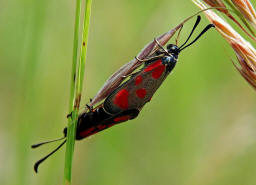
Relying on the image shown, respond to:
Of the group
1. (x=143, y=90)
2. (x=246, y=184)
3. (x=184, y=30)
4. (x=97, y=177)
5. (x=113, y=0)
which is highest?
(x=113, y=0)

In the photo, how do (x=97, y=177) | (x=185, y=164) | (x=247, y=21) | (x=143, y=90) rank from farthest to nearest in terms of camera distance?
1. (x=185, y=164)
2. (x=97, y=177)
3. (x=143, y=90)
4. (x=247, y=21)

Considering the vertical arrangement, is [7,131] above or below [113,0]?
below

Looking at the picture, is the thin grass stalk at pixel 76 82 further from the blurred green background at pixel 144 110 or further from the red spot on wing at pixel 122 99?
the blurred green background at pixel 144 110

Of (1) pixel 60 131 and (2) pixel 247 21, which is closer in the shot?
(2) pixel 247 21

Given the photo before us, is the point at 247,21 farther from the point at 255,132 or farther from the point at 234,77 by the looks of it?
the point at 234,77

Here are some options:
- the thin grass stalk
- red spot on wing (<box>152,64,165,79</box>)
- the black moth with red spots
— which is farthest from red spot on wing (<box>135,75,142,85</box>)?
the thin grass stalk

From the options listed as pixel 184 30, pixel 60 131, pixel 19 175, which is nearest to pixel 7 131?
pixel 60 131

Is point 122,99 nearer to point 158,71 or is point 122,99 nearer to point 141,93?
point 141,93

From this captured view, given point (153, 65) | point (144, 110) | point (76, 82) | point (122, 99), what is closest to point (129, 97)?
point (122, 99)
